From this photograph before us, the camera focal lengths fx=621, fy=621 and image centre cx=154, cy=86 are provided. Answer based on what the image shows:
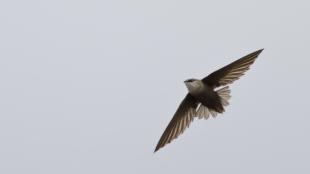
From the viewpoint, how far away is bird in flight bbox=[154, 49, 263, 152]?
922cm

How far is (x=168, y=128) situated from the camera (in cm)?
991

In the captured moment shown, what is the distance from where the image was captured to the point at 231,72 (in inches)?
368

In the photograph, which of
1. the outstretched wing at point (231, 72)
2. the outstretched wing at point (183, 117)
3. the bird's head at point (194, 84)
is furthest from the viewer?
the outstretched wing at point (183, 117)

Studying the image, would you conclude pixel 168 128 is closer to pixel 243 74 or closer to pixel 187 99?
pixel 187 99

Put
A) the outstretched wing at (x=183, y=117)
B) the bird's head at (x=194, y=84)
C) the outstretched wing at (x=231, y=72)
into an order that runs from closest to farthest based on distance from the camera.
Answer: the outstretched wing at (x=231, y=72)
the bird's head at (x=194, y=84)
the outstretched wing at (x=183, y=117)

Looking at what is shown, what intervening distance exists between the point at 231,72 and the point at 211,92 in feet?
1.42

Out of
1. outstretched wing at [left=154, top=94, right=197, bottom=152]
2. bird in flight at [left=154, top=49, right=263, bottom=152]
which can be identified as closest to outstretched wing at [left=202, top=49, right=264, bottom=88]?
bird in flight at [left=154, top=49, right=263, bottom=152]

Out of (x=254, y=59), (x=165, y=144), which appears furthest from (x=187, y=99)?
(x=254, y=59)

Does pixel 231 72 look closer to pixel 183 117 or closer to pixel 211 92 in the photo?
pixel 211 92

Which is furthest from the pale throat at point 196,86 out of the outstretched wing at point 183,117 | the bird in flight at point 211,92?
the outstretched wing at point 183,117

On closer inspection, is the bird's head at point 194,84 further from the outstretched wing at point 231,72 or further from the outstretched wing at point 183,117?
the outstretched wing at point 183,117

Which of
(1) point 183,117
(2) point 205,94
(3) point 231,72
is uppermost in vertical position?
(3) point 231,72

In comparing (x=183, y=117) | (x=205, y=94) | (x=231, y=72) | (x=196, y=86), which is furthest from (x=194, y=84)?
(x=183, y=117)

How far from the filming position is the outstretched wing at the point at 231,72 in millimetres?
8918
